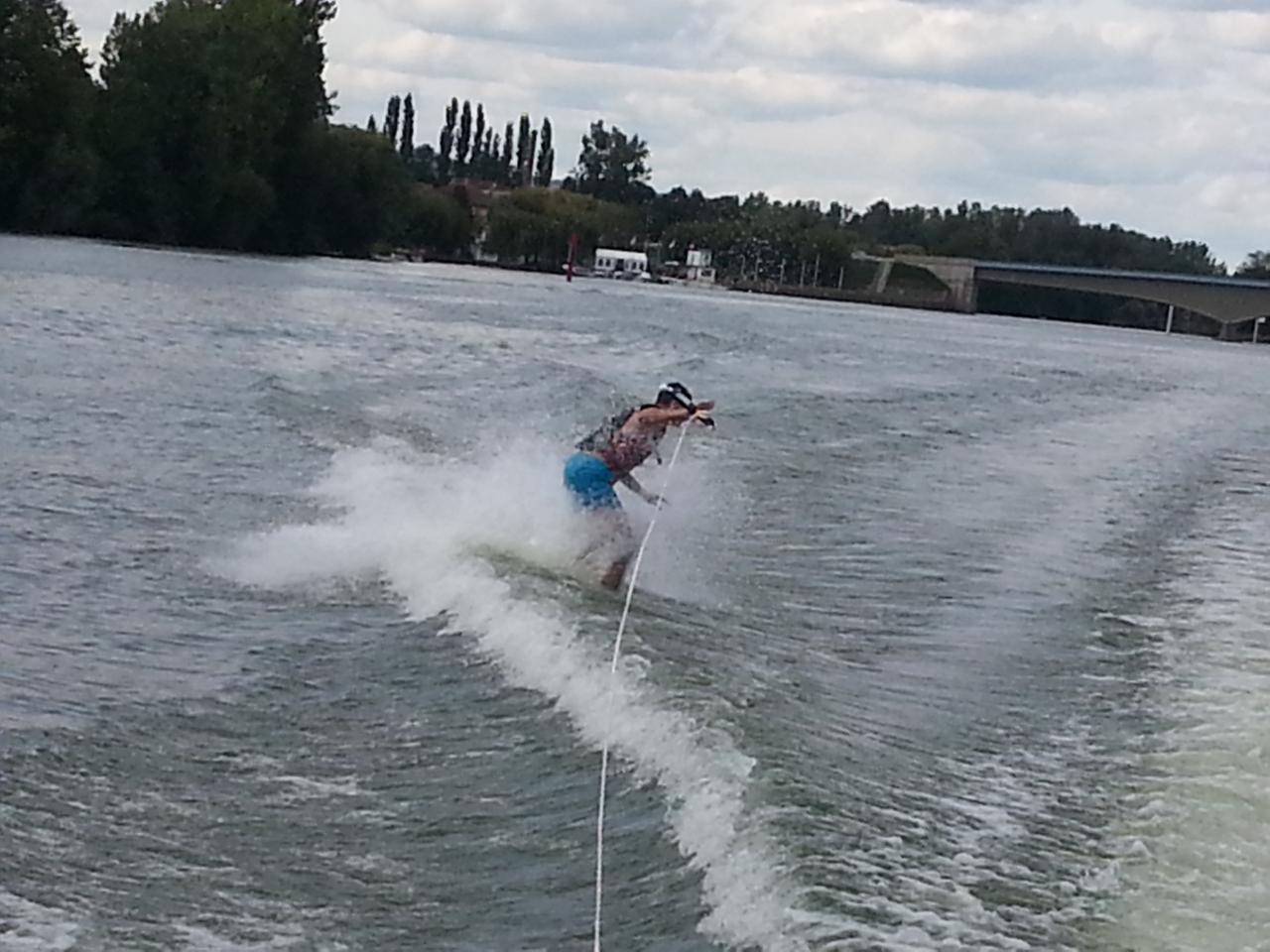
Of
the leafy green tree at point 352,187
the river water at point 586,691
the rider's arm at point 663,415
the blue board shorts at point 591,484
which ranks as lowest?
the river water at point 586,691

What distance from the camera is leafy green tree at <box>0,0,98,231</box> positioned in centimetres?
7362

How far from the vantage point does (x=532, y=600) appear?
12.7 meters

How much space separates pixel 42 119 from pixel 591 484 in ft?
216

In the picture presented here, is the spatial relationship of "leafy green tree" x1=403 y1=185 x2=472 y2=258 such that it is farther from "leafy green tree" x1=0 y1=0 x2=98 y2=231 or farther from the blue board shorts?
the blue board shorts

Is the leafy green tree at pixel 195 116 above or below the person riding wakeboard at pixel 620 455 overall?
above

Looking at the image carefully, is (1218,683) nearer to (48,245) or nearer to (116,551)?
(116,551)

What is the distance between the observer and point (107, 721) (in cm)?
953

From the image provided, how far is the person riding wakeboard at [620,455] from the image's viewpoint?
46.0 feet

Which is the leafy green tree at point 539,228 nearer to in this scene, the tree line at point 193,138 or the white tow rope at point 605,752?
the tree line at point 193,138

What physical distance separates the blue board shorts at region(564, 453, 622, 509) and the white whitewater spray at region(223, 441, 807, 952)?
0.15m

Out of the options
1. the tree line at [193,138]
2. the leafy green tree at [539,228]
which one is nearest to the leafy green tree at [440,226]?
the leafy green tree at [539,228]

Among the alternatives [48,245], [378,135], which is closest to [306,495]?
[48,245]

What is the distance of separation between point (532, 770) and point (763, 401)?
21.1m

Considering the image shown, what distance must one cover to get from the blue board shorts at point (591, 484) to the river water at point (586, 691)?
0.56 ft
